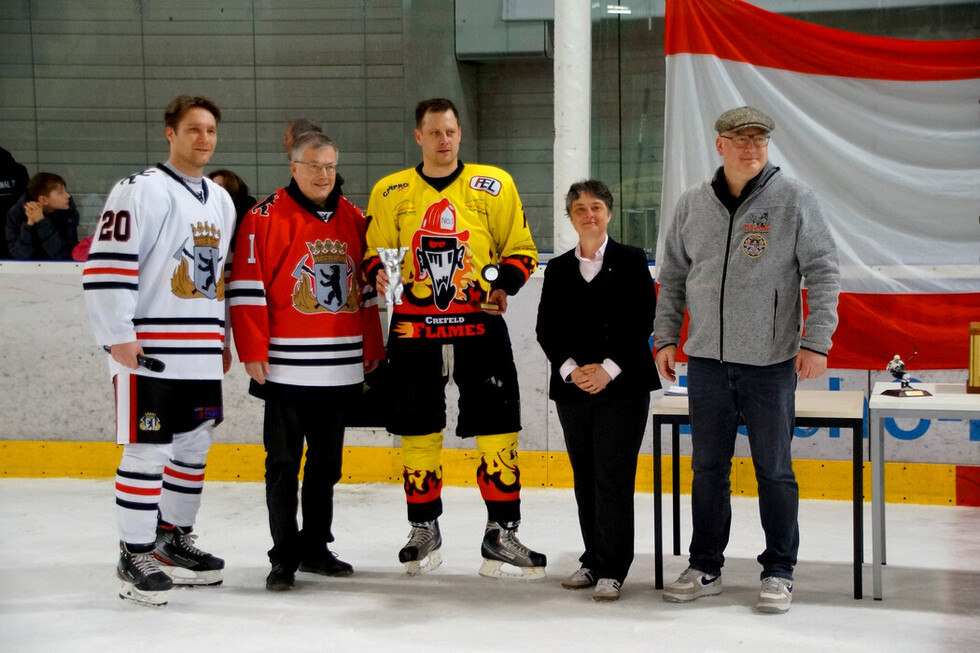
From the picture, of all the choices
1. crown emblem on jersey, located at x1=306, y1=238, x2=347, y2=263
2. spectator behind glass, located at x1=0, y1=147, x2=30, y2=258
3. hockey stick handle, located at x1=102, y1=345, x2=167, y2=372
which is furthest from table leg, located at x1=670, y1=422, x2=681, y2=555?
spectator behind glass, located at x1=0, y1=147, x2=30, y2=258

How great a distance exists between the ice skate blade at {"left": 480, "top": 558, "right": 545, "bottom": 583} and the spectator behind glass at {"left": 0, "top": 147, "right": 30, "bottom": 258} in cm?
359

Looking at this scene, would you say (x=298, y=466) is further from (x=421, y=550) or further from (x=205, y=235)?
(x=205, y=235)

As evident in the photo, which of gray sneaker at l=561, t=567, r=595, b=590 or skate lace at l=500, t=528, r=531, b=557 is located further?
skate lace at l=500, t=528, r=531, b=557

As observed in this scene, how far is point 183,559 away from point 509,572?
108cm

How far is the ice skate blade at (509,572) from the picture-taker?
12.0 feet

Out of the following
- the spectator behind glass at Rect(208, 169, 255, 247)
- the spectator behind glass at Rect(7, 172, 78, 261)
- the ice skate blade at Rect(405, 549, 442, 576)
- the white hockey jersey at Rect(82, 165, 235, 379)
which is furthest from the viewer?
the spectator behind glass at Rect(7, 172, 78, 261)

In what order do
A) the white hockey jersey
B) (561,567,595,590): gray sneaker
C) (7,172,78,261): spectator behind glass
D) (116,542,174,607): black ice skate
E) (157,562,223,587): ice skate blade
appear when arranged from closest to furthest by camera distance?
the white hockey jersey → (116,542,174,607): black ice skate → (561,567,595,590): gray sneaker → (157,562,223,587): ice skate blade → (7,172,78,261): spectator behind glass

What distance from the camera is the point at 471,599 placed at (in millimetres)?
3457

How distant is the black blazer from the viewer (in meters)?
3.37

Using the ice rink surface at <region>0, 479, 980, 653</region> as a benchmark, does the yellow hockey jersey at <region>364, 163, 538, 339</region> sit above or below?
above

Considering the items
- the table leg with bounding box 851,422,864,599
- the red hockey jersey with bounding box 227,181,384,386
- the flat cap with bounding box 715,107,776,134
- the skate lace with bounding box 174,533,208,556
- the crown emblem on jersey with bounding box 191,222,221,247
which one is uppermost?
the flat cap with bounding box 715,107,776,134

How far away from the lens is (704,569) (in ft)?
11.2

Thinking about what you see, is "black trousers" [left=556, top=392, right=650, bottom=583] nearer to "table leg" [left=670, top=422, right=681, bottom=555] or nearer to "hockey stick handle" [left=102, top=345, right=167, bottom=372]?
"table leg" [left=670, top=422, right=681, bottom=555]

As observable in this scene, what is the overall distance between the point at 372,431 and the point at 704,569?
2.32 m
